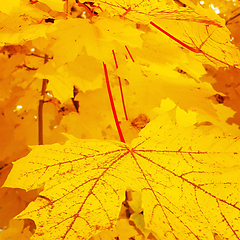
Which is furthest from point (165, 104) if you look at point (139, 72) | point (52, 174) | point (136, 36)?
point (52, 174)

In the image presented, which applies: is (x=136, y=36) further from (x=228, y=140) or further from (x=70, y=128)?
(x=70, y=128)

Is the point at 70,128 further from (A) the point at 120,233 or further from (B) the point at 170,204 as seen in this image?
(B) the point at 170,204

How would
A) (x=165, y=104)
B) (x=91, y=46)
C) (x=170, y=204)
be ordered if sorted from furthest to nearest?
(x=165, y=104)
(x=91, y=46)
(x=170, y=204)

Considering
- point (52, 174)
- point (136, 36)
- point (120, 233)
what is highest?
point (136, 36)

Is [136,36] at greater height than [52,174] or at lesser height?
greater

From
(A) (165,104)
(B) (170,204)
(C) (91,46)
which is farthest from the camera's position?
(A) (165,104)

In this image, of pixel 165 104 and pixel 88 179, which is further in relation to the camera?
pixel 165 104
